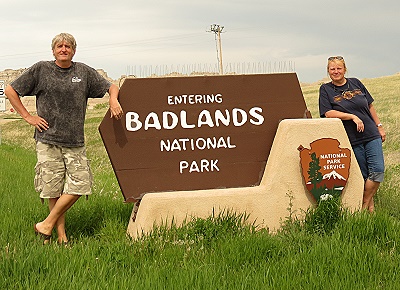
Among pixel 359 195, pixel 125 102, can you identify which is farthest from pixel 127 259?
pixel 359 195

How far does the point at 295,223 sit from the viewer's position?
17.2ft

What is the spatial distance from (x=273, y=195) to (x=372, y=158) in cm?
138

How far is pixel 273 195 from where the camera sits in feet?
17.6

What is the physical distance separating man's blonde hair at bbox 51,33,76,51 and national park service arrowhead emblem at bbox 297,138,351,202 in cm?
244

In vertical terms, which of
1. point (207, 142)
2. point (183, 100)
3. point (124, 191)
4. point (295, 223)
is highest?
point (183, 100)

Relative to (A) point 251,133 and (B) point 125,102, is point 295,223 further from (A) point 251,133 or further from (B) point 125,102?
(B) point 125,102

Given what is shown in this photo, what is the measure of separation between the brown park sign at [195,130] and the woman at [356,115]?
452 millimetres

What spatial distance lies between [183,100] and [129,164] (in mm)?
840

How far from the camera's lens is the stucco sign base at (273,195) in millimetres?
4996

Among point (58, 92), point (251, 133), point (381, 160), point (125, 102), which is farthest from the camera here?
point (381, 160)

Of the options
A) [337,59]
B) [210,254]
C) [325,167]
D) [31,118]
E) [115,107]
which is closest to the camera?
[210,254]

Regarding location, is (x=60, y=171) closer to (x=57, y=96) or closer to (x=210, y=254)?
(x=57, y=96)

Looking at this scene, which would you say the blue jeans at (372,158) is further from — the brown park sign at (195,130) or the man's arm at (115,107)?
the man's arm at (115,107)

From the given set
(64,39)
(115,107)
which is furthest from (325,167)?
(64,39)
